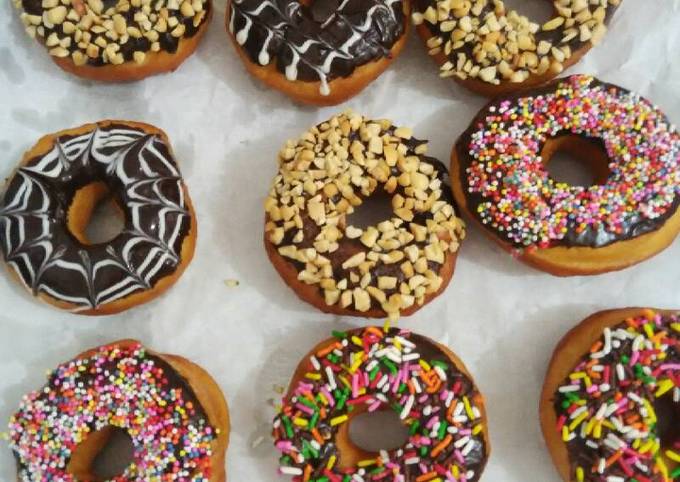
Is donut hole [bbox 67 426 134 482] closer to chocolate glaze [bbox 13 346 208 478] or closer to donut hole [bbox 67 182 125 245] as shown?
chocolate glaze [bbox 13 346 208 478]

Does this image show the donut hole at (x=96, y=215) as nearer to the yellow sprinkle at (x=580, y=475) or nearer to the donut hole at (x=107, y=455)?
the donut hole at (x=107, y=455)

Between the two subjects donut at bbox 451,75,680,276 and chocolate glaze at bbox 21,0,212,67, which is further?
chocolate glaze at bbox 21,0,212,67

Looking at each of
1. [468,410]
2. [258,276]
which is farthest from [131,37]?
[468,410]

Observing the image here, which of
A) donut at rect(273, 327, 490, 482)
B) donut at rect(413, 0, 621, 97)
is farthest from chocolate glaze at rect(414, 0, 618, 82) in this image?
donut at rect(273, 327, 490, 482)

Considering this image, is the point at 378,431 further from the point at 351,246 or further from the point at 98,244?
the point at 98,244

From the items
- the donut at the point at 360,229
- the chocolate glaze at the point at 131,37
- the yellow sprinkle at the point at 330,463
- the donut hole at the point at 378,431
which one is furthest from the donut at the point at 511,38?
Result: the yellow sprinkle at the point at 330,463

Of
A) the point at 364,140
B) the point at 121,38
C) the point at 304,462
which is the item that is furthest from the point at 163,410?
the point at 121,38
